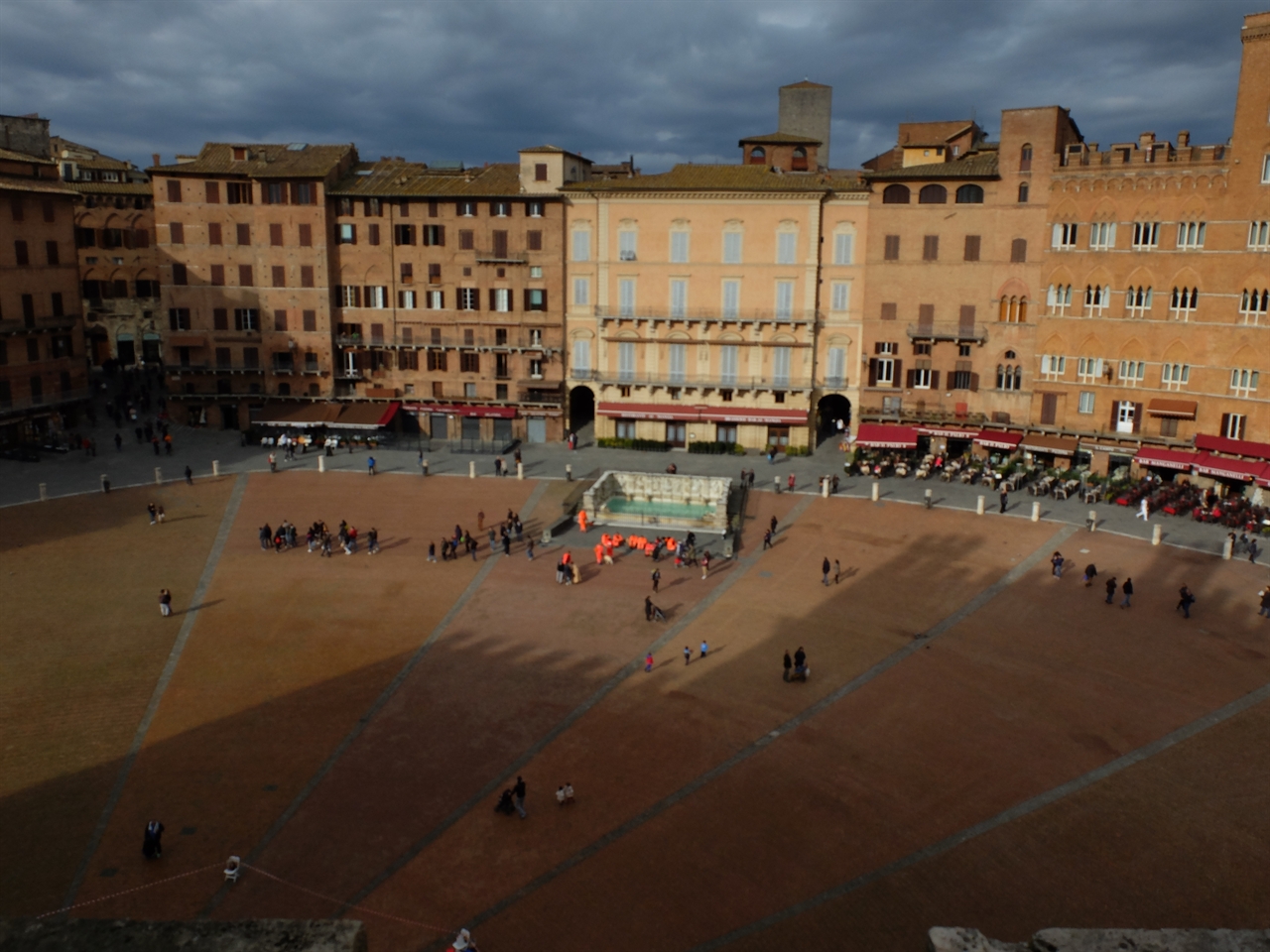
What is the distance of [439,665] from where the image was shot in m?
32.0

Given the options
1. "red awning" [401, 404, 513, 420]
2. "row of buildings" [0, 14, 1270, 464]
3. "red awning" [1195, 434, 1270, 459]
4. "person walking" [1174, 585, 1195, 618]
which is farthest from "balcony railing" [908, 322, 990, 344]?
"red awning" [401, 404, 513, 420]

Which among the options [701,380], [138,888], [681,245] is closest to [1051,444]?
[701,380]

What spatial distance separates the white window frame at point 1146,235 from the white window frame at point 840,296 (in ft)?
52.3

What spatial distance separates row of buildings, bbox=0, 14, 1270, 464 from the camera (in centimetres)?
5375

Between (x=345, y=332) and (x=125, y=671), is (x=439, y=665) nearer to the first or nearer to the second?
(x=125, y=671)

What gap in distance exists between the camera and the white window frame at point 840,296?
5994 centimetres

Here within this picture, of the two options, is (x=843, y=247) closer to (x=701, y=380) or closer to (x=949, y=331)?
(x=949, y=331)

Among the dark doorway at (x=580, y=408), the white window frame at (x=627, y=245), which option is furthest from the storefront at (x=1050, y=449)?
the dark doorway at (x=580, y=408)

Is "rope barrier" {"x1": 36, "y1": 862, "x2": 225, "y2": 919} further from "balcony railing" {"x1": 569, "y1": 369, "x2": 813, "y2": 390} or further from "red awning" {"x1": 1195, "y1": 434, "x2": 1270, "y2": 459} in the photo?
"red awning" {"x1": 1195, "y1": 434, "x2": 1270, "y2": 459}

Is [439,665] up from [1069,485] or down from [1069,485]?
down

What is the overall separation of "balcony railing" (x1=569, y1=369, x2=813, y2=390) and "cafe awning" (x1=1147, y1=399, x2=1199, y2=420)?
1923 cm

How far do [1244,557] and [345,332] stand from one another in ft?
176

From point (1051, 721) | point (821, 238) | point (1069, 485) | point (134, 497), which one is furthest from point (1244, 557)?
point (134, 497)

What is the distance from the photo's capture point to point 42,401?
193 ft
